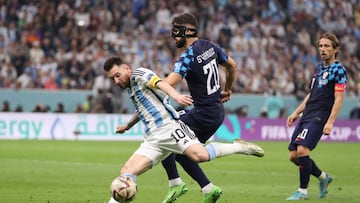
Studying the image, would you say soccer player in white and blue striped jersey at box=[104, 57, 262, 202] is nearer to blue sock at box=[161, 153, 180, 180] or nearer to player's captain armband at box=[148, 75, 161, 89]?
player's captain armband at box=[148, 75, 161, 89]

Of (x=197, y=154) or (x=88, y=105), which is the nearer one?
(x=197, y=154)

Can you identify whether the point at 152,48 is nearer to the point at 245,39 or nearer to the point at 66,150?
the point at 245,39

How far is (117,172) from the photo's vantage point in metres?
16.4

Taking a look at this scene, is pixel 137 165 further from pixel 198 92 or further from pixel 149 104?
pixel 198 92

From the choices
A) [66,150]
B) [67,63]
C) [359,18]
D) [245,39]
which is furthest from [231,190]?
[359,18]

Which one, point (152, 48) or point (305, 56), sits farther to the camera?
point (305, 56)

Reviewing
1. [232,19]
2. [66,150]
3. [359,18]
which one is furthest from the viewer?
[359,18]

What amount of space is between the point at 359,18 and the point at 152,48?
10726mm

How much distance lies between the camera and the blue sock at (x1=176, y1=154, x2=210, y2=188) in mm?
10438

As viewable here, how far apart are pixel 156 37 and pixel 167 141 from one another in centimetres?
2228

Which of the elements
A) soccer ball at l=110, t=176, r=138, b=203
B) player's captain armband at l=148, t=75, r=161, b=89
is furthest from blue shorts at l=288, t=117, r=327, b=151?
soccer ball at l=110, t=176, r=138, b=203

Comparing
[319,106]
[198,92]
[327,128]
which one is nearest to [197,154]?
[198,92]

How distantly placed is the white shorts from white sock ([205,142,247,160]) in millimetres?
219

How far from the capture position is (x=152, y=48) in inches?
1233
